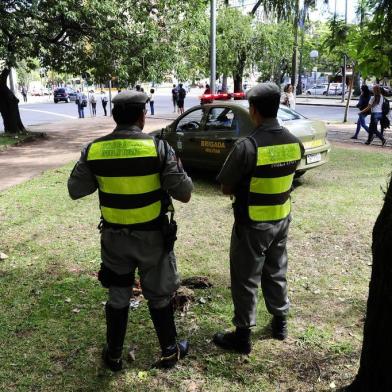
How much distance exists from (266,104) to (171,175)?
0.77 meters

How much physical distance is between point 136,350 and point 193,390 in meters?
0.60

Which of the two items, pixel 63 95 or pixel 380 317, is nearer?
pixel 380 317

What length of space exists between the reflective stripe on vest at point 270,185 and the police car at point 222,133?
434cm

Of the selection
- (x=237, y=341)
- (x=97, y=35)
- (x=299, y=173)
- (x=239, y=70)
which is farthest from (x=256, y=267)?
(x=239, y=70)

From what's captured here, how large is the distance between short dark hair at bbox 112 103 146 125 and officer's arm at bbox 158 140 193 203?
0.68 ft

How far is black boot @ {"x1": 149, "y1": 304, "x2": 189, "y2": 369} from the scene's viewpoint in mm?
2900

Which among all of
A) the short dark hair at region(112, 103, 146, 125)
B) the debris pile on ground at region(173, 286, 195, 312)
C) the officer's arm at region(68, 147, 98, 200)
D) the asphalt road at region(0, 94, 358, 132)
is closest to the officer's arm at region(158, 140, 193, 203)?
the short dark hair at region(112, 103, 146, 125)

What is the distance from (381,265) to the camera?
87.9 inches

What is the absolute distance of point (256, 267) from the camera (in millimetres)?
3041

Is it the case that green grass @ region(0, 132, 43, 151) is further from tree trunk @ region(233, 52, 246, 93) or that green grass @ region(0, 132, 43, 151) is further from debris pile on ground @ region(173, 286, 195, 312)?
debris pile on ground @ region(173, 286, 195, 312)

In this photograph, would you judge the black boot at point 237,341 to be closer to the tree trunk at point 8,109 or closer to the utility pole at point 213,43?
the utility pole at point 213,43

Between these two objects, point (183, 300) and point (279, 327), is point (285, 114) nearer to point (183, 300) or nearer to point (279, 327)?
point (183, 300)

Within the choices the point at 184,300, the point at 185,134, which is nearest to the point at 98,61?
the point at 185,134

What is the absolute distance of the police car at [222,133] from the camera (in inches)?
295
